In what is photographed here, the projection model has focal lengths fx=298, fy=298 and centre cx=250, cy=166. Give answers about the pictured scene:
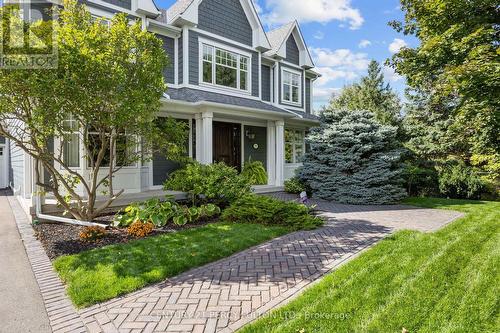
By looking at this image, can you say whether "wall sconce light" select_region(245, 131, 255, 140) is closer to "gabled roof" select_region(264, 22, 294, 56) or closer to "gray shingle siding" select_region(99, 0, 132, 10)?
"gabled roof" select_region(264, 22, 294, 56)

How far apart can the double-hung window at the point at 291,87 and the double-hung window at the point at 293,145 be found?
1732 millimetres

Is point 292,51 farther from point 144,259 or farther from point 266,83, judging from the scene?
point 144,259

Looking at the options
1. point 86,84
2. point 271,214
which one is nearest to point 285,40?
point 271,214

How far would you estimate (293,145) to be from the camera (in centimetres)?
1627

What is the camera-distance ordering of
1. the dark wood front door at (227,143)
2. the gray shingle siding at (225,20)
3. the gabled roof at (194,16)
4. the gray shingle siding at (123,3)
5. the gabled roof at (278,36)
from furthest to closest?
1. the gabled roof at (278,36)
2. the dark wood front door at (227,143)
3. the gray shingle siding at (225,20)
4. the gabled roof at (194,16)
5. the gray shingle siding at (123,3)

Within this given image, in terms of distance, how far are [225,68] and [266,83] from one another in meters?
3.38

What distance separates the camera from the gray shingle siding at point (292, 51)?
16250 mm

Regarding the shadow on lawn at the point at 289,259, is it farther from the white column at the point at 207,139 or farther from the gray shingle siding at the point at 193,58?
the gray shingle siding at the point at 193,58

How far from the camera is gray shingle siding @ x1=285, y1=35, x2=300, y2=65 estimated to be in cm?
1625

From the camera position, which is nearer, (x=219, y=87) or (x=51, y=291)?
(x=51, y=291)

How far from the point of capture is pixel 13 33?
5348 mm

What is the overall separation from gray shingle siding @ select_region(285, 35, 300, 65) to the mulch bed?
1206 cm

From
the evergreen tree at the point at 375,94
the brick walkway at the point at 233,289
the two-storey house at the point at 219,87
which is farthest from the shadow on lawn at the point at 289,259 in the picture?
the evergreen tree at the point at 375,94

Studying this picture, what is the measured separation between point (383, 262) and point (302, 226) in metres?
2.45
